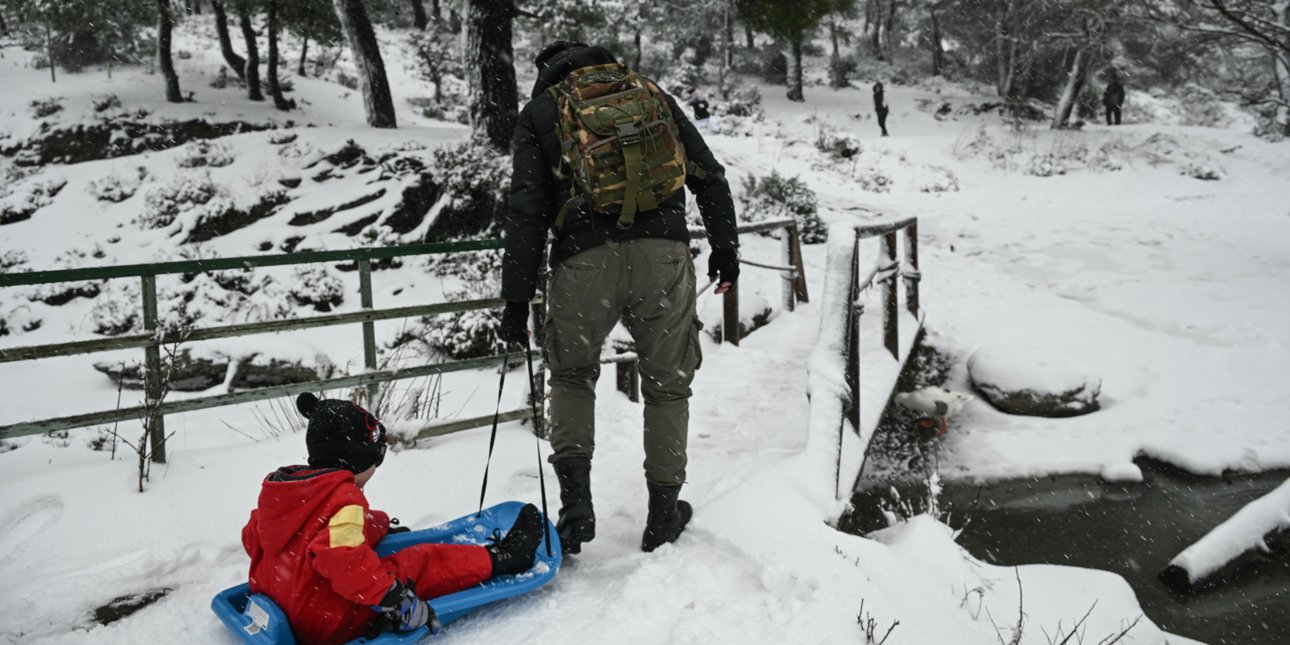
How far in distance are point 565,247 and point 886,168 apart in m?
16.9

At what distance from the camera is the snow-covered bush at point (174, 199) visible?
33.9 ft

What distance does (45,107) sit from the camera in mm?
12977

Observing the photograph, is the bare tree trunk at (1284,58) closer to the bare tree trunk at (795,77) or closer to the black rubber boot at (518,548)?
the black rubber boot at (518,548)

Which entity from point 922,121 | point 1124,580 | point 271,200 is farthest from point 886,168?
point 1124,580

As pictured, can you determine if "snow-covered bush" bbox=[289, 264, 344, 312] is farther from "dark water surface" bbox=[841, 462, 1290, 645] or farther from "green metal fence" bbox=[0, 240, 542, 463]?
"dark water surface" bbox=[841, 462, 1290, 645]

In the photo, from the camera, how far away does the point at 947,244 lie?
11.3 metres

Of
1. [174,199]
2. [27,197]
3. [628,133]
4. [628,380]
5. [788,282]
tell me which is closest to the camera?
[628,133]

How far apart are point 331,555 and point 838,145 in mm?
18463

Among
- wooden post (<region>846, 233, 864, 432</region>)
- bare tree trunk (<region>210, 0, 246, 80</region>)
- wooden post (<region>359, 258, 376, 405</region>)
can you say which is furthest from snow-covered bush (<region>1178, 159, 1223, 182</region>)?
bare tree trunk (<region>210, 0, 246, 80</region>)

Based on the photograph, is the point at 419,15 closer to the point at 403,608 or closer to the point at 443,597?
the point at 443,597

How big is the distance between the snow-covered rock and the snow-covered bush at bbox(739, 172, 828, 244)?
16.3 feet

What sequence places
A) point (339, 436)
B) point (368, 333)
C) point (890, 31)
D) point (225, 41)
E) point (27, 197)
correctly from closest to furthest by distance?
point (339, 436), point (368, 333), point (27, 197), point (225, 41), point (890, 31)

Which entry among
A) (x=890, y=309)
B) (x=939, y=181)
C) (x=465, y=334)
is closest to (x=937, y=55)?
(x=939, y=181)

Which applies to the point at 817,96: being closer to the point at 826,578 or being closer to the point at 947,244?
the point at 947,244
